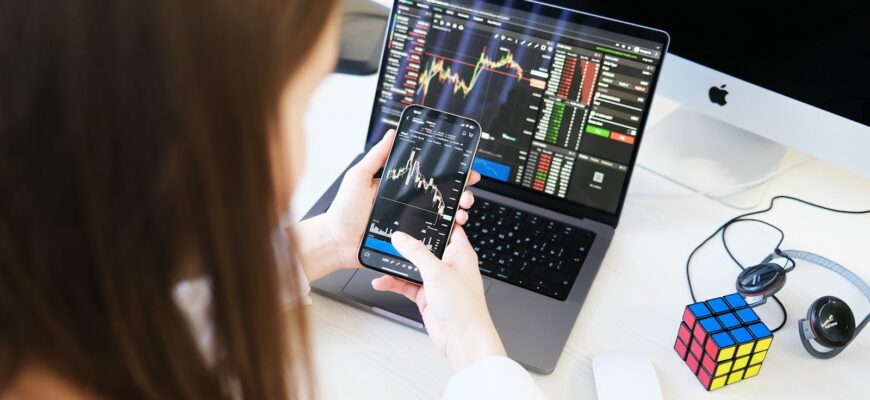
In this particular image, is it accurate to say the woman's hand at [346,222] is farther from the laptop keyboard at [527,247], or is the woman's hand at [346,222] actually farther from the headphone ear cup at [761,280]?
the headphone ear cup at [761,280]

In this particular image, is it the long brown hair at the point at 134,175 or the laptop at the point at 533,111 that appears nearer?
the long brown hair at the point at 134,175

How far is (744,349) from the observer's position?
2.20 ft

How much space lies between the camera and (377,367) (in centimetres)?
70

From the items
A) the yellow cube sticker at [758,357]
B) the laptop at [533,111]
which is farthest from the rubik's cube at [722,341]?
the laptop at [533,111]

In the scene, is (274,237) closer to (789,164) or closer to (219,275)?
(219,275)

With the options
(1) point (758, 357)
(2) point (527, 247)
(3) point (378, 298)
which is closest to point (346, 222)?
(3) point (378, 298)

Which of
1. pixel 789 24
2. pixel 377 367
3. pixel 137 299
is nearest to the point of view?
pixel 137 299

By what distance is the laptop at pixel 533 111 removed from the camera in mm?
814

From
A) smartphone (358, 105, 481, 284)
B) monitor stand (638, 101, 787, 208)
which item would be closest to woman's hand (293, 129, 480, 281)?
smartphone (358, 105, 481, 284)

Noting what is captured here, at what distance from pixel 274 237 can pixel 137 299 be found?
80 millimetres

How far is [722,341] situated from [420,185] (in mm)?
325

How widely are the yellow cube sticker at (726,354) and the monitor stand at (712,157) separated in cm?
32

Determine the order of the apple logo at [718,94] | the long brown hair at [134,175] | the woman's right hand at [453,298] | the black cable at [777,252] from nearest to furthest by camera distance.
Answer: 1. the long brown hair at [134,175]
2. the woman's right hand at [453,298]
3. the black cable at [777,252]
4. the apple logo at [718,94]

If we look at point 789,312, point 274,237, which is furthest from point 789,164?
point 274,237
